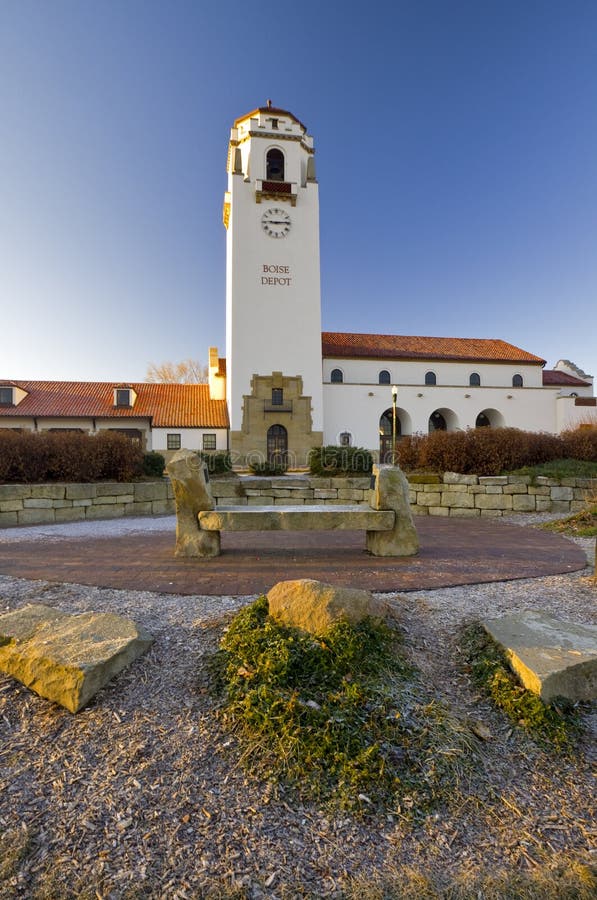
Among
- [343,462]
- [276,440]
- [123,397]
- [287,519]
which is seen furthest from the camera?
[123,397]

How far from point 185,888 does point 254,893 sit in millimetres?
220

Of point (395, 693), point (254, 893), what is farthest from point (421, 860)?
point (395, 693)

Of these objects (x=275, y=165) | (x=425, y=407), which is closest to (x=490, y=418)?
(x=425, y=407)

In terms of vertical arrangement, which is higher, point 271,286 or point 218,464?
point 271,286

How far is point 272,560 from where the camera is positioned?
15.8 feet

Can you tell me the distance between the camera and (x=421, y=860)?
149cm

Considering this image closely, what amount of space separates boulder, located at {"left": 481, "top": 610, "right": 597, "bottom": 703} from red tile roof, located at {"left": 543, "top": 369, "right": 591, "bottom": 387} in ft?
104

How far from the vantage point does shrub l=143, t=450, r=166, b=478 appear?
9.97 metres

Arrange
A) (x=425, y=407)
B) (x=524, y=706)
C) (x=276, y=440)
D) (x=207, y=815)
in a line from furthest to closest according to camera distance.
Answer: (x=425, y=407) < (x=276, y=440) < (x=524, y=706) < (x=207, y=815)

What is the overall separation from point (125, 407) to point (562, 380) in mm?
28641

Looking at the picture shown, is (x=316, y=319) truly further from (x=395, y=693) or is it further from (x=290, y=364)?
(x=395, y=693)

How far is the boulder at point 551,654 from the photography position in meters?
2.18

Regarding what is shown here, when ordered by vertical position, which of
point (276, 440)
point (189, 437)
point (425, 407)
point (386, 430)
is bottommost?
point (276, 440)

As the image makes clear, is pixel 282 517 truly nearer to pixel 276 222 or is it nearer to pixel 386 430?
pixel 276 222
